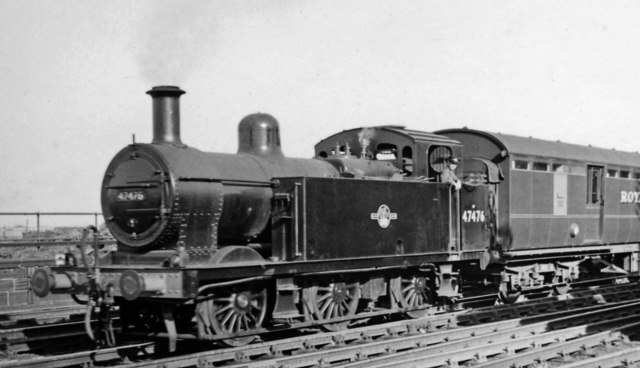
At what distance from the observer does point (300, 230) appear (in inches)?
373

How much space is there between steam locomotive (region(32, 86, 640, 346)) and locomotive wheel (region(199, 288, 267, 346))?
0.06 ft

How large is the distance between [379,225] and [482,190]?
9.79 feet

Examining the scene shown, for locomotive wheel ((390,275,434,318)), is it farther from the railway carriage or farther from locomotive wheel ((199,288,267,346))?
locomotive wheel ((199,288,267,346))

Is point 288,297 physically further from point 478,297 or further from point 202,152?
point 478,297

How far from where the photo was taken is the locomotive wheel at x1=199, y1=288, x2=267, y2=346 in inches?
344

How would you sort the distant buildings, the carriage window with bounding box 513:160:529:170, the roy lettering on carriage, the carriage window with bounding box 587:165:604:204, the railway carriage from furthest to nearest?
the distant buildings → the roy lettering on carriage → the carriage window with bounding box 587:165:604:204 → the carriage window with bounding box 513:160:529:170 → the railway carriage

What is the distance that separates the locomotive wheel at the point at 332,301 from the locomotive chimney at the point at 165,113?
277cm

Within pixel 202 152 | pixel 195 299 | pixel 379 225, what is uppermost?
pixel 202 152

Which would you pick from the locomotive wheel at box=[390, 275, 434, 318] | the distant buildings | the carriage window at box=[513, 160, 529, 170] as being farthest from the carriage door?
the distant buildings

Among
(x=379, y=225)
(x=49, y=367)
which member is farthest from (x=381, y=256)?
(x=49, y=367)

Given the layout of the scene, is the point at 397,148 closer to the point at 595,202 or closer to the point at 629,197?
the point at 595,202

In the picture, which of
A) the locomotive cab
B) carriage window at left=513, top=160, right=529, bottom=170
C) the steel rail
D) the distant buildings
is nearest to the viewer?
the steel rail

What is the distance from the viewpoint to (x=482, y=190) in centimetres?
1284

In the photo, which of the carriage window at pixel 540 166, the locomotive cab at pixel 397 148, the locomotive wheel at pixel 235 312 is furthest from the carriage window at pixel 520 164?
the locomotive wheel at pixel 235 312
